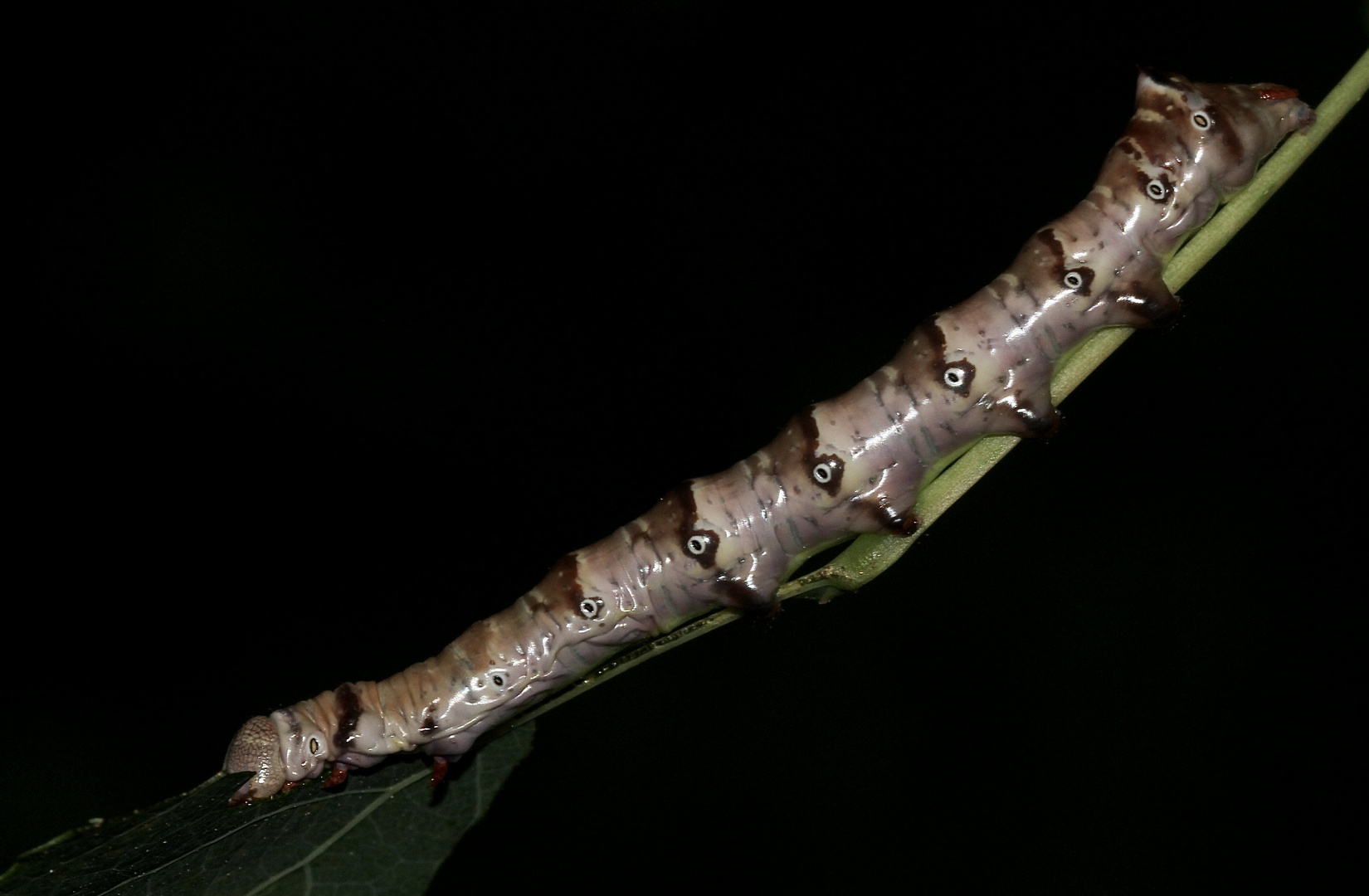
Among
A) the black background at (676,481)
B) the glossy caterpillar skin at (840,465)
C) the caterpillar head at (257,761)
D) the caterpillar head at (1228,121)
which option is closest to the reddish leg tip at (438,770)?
the glossy caterpillar skin at (840,465)

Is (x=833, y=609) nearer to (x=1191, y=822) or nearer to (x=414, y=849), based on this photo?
(x=1191, y=822)

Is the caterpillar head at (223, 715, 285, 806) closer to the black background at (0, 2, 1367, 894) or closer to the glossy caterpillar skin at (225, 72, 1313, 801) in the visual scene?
the glossy caterpillar skin at (225, 72, 1313, 801)

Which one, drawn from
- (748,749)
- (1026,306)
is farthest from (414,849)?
(748,749)

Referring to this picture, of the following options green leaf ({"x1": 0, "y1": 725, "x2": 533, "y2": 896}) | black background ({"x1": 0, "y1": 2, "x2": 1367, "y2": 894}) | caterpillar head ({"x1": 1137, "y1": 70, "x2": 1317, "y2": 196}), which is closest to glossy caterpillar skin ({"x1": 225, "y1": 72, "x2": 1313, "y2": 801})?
caterpillar head ({"x1": 1137, "y1": 70, "x2": 1317, "y2": 196})

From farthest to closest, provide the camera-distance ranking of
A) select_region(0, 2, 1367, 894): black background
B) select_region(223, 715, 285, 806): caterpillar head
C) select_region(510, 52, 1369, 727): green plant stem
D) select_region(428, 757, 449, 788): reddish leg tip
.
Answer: select_region(0, 2, 1367, 894): black background < select_region(428, 757, 449, 788): reddish leg tip < select_region(223, 715, 285, 806): caterpillar head < select_region(510, 52, 1369, 727): green plant stem

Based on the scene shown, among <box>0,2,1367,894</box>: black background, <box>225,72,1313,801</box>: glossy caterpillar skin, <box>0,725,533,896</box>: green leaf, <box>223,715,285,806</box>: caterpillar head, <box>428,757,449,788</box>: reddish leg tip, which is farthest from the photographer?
<box>0,2,1367,894</box>: black background

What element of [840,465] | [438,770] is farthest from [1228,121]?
[438,770]

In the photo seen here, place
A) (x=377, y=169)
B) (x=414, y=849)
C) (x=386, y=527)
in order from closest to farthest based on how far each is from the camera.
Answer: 1. (x=414, y=849)
2. (x=386, y=527)
3. (x=377, y=169)
